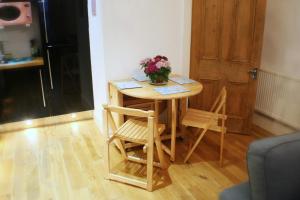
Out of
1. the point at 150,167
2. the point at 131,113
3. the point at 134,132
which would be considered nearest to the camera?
the point at 131,113

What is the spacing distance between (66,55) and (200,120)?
1894mm

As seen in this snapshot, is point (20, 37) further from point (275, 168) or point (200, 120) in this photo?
point (275, 168)

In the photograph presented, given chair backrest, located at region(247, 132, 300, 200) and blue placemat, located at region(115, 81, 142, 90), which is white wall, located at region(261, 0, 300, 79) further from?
chair backrest, located at region(247, 132, 300, 200)

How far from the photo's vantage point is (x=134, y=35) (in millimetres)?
3377

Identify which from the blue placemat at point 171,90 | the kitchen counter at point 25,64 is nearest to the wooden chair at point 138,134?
the blue placemat at point 171,90

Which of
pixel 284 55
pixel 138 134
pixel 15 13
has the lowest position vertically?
pixel 138 134

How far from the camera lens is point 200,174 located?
293 cm

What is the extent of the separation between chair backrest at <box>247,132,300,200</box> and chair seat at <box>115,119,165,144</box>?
116cm

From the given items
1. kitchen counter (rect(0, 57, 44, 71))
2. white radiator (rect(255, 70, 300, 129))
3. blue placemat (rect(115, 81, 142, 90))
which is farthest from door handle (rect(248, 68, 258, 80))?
kitchen counter (rect(0, 57, 44, 71))

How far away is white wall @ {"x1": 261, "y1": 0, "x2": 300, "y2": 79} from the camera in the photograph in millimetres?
3309

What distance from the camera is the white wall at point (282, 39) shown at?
331 centimetres

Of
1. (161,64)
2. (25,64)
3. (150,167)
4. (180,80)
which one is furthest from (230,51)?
(25,64)

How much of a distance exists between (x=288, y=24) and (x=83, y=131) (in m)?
2.71

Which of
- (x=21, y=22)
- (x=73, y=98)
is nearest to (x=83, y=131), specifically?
(x=73, y=98)
